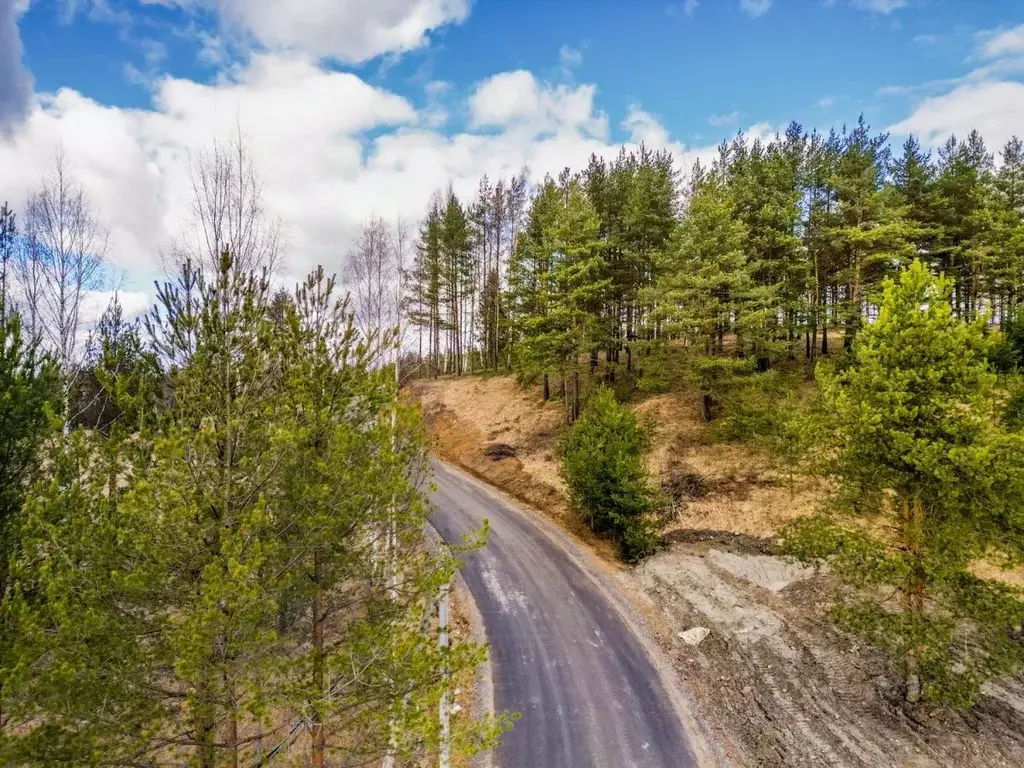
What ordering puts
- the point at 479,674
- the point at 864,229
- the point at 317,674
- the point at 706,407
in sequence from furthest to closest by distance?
1. the point at 864,229
2. the point at 706,407
3. the point at 479,674
4. the point at 317,674

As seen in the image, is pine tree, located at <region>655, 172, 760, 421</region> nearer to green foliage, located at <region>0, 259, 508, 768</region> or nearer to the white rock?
the white rock

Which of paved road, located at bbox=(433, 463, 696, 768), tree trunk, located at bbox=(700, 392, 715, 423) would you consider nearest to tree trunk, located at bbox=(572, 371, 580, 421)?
tree trunk, located at bbox=(700, 392, 715, 423)

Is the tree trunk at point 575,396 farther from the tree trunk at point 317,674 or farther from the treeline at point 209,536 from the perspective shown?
the tree trunk at point 317,674

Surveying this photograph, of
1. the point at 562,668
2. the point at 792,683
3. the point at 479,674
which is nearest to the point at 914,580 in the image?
the point at 792,683

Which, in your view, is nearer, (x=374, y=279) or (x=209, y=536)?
(x=209, y=536)

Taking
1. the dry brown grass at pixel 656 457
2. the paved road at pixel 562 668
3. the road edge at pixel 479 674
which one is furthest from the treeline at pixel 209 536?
the dry brown grass at pixel 656 457

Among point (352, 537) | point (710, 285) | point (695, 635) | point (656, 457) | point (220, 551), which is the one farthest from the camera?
point (656, 457)

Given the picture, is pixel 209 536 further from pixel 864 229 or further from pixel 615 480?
pixel 864 229
